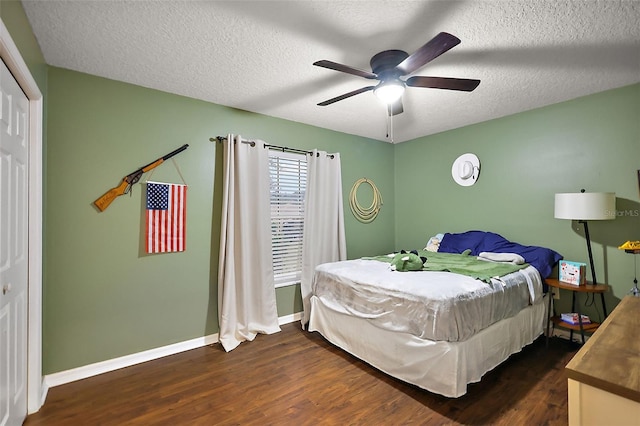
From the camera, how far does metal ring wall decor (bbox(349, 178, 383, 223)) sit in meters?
4.23

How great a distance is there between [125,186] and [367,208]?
3071 millimetres

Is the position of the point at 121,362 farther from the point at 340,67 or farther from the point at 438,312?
the point at 340,67

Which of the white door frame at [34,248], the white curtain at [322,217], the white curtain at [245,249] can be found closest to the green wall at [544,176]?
the white curtain at [322,217]

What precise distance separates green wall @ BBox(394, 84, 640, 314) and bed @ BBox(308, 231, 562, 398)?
1.10ft

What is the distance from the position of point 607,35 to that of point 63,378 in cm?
472

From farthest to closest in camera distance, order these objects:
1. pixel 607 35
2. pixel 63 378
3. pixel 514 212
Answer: pixel 514 212 → pixel 63 378 → pixel 607 35

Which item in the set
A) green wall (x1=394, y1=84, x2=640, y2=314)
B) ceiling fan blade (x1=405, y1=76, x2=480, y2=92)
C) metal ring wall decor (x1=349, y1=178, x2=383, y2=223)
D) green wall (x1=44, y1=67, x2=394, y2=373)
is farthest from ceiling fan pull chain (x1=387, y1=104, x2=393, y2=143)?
green wall (x1=44, y1=67, x2=394, y2=373)

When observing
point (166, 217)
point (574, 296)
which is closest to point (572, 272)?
point (574, 296)

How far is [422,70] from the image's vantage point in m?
2.43

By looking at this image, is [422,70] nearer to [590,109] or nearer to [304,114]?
[304,114]

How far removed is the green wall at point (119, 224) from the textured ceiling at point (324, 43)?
25cm

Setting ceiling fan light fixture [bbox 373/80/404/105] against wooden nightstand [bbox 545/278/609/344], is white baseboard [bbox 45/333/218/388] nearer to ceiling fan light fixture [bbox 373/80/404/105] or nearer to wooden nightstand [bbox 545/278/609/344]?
ceiling fan light fixture [bbox 373/80/404/105]

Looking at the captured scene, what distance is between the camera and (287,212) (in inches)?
144

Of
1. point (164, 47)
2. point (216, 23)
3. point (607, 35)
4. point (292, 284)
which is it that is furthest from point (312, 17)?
point (292, 284)
